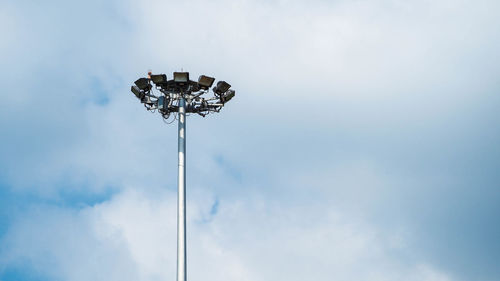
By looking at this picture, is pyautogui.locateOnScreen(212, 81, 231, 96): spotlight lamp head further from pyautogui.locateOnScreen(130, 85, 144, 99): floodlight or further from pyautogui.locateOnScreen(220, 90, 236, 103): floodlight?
pyautogui.locateOnScreen(130, 85, 144, 99): floodlight

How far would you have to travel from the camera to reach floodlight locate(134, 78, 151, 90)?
128ft

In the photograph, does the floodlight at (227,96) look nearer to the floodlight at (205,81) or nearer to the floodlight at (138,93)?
the floodlight at (205,81)

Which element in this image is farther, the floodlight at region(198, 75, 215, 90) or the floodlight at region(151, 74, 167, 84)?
the floodlight at region(198, 75, 215, 90)

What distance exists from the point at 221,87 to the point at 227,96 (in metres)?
0.88

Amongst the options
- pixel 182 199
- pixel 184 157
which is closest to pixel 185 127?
pixel 184 157

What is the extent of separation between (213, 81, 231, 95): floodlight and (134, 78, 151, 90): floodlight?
13.4 ft

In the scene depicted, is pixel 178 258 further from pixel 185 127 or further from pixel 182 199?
pixel 185 127

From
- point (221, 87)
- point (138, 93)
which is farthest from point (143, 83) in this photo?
point (221, 87)

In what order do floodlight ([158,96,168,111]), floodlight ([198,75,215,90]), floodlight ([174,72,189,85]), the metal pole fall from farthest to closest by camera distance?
floodlight ([158,96,168,111]), floodlight ([198,75,215,90]), floodlight ([174,72,189,85]), the metal pole

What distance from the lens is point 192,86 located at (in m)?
39.5

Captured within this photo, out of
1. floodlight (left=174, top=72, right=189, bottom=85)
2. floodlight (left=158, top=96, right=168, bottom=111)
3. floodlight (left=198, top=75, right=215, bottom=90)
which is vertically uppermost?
floodlight (left=198, top=75, right=215, bottom=90)

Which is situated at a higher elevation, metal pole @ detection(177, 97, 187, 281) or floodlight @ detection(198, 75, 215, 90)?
floodlight @ detection(198, 75, 215, 90)

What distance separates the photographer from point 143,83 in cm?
3919

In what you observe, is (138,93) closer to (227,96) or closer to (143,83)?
(143,83)
